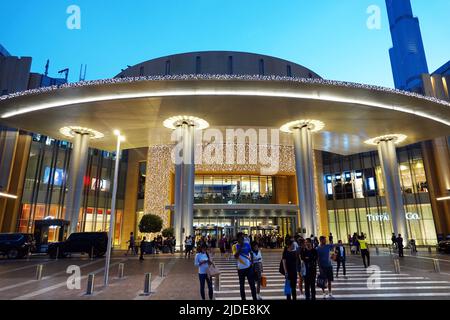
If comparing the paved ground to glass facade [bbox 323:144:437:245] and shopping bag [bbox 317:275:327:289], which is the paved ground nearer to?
shopping bag [bbox 317:275:327:289]

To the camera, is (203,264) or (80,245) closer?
(203,264)

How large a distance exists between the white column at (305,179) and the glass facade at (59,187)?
25227 millimetres

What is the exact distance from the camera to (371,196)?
38281 mm

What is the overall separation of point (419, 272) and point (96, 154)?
37535 mm

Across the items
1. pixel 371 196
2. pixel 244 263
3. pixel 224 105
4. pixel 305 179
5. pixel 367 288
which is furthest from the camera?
pixel 371 196

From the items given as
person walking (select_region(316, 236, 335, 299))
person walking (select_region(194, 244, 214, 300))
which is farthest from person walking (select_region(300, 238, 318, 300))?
person walking (select_region(194, 244, 214, 300))

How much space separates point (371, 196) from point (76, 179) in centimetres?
3485

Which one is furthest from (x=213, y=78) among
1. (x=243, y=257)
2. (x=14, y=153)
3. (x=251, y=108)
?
(x=14, y=153)

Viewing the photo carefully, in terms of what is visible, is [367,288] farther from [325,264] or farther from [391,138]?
[391,138]

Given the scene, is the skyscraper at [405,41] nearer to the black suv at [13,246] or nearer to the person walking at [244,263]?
the black suv at [13,246]

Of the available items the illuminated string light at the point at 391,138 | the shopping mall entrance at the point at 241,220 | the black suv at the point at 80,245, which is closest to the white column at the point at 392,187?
the illuminated string light at the point at 391,138

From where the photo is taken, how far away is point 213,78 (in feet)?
66.2

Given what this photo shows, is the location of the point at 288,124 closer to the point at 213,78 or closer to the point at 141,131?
the point at 213,78

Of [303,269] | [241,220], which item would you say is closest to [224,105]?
[241,220]
